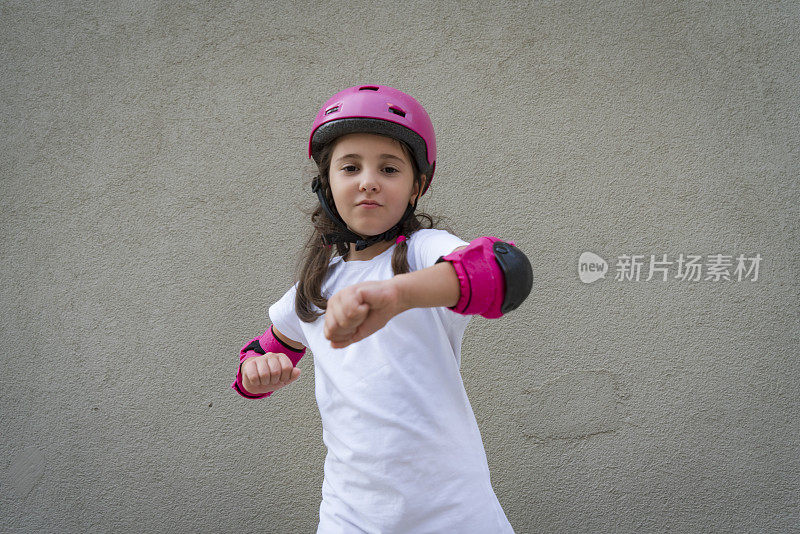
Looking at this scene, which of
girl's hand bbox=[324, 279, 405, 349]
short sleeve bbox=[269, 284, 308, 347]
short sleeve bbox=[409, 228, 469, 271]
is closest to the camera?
girl's hand bbox=[324, 279, 405, 349]

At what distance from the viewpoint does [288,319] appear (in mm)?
1702

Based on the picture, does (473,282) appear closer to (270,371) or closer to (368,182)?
(368,182)

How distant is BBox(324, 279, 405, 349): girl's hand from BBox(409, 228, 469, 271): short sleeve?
33 cm

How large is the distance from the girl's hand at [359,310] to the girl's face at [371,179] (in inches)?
19.2

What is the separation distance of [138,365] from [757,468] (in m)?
2.97

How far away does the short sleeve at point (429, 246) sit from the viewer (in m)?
1.29

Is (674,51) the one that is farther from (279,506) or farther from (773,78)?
(279,506)

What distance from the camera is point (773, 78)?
2393 millimetres

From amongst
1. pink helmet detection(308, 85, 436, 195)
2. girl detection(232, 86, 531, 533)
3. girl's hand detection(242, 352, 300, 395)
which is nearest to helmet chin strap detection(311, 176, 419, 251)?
girl detection(232, 86, 531, 533)

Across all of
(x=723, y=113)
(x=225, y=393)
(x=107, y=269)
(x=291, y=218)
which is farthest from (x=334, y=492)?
(x=723, y=113)

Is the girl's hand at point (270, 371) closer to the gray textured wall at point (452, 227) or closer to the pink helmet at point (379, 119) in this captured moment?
the pink helmet at point (379, 119)

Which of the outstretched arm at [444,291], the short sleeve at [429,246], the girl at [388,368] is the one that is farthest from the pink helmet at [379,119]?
the outstretched arm at [444,291]

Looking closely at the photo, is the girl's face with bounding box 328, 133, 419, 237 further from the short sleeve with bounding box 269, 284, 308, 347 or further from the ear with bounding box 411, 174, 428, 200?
the short sleeve with bounding box 269, 284, 308, 347

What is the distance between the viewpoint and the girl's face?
1436mm
